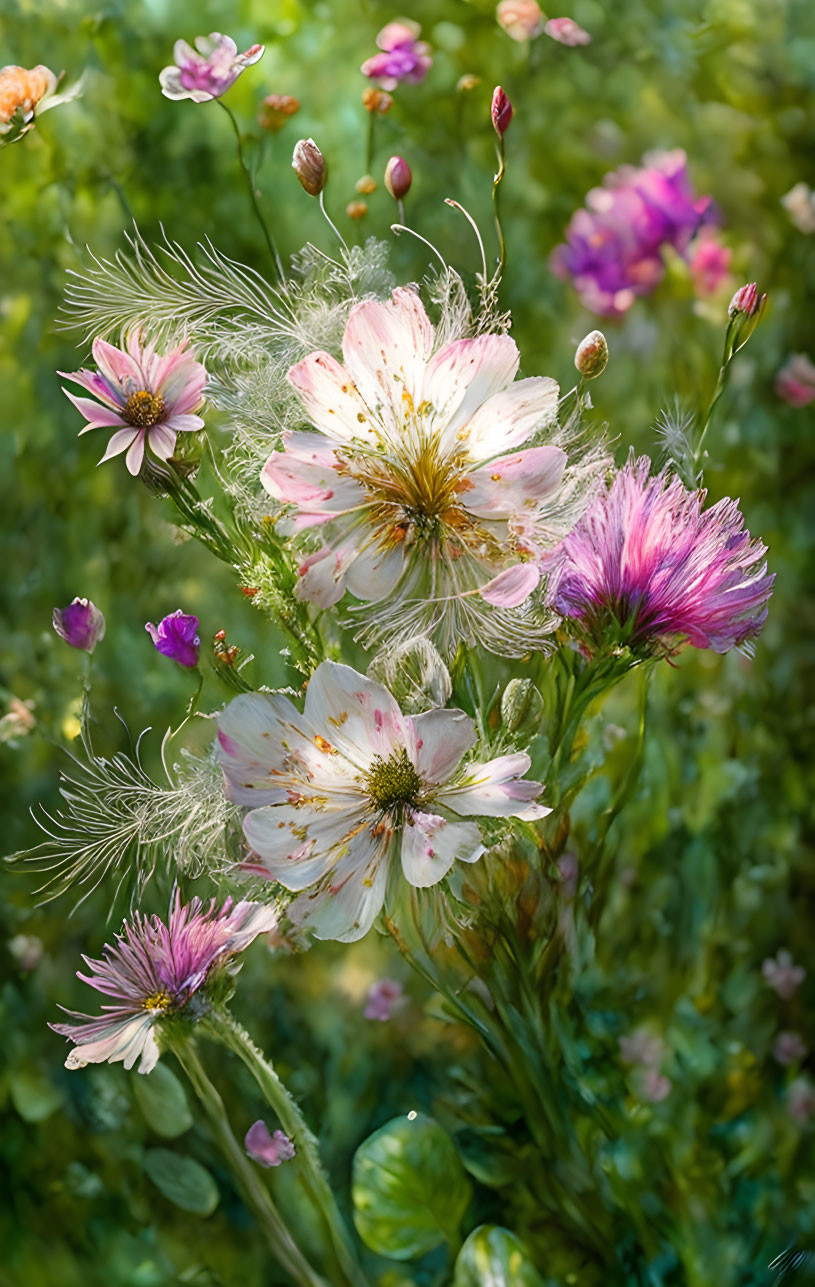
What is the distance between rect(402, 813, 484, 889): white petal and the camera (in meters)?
0.49

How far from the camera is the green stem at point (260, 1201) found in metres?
0.63

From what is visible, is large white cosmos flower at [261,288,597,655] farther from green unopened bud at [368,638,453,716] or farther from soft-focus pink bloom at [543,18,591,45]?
soft-focus pink bloom at [543,18,591,45]

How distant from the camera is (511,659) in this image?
0.57 m

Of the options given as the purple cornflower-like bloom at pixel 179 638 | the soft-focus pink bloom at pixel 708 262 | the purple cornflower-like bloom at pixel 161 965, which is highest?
the soft-focus pink bloom at pixel 708 262

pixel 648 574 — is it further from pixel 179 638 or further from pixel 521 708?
pixel 179 638

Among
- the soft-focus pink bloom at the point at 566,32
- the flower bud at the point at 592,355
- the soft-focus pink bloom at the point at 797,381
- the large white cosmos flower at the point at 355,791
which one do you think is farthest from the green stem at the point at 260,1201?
the soft-focus pink bloom at the point at 566,32

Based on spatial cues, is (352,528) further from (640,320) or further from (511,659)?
(640,320)

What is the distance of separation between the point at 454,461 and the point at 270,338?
0.12 metres

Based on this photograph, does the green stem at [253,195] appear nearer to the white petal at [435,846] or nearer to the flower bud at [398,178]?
the flower bud at [398,178]

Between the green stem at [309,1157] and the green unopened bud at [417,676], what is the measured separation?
0.22 metres

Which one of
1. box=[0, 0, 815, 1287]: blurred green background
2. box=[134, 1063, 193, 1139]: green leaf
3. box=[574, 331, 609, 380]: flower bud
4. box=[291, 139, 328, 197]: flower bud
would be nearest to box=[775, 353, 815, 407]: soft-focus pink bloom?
box=[0, 0, 815, 1287]: blurred green background

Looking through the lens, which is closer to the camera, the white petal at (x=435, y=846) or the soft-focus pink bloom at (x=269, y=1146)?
the white petal at (x=435, y=846)

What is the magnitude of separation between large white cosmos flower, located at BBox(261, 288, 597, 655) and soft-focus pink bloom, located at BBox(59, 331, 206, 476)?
2.4 inches

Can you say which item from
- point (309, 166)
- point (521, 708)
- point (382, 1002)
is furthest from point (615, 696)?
point (309, 166)
